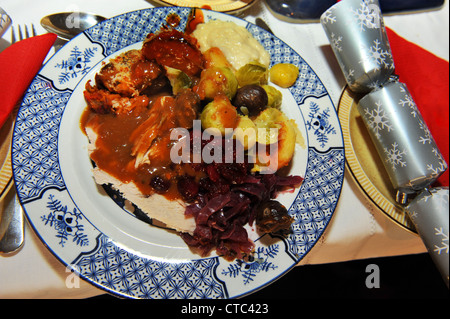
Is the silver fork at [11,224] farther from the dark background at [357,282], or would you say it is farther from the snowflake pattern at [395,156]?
the snowflake pattern at [395,156]

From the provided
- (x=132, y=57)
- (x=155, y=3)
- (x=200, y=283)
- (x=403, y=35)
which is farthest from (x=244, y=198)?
(x=403, y=35)

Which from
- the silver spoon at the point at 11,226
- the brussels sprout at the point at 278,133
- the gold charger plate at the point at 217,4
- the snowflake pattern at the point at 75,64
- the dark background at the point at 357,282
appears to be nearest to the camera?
the silver spoon at the point at 11,226

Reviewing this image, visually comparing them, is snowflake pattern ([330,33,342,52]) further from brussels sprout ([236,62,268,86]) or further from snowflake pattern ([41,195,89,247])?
snowflake pattern ([41,195,89,247])

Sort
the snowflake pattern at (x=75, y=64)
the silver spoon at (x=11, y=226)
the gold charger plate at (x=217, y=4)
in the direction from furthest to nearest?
the gold charger plate at (x=217, y=4) < the snowflake pattern at (x=75, y=64) < the silver spoon at (x=11, y=226)

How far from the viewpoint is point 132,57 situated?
2.32 m

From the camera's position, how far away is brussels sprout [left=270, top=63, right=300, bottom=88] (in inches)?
97.7

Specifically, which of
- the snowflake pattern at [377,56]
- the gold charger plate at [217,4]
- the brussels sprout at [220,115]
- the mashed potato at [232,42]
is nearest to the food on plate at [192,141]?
the brussels sprout at [220,115]

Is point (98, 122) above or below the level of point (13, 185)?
above

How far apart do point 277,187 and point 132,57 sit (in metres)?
1.45

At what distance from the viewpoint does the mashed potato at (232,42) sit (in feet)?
8.10

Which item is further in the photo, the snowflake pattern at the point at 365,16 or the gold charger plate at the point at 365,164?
the snowflake pattern at the point at 365,16

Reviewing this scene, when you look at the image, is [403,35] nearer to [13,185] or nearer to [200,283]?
[200,283]

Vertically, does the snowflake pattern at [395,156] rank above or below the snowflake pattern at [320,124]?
below

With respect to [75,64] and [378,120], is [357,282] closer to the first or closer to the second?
[378,120]
